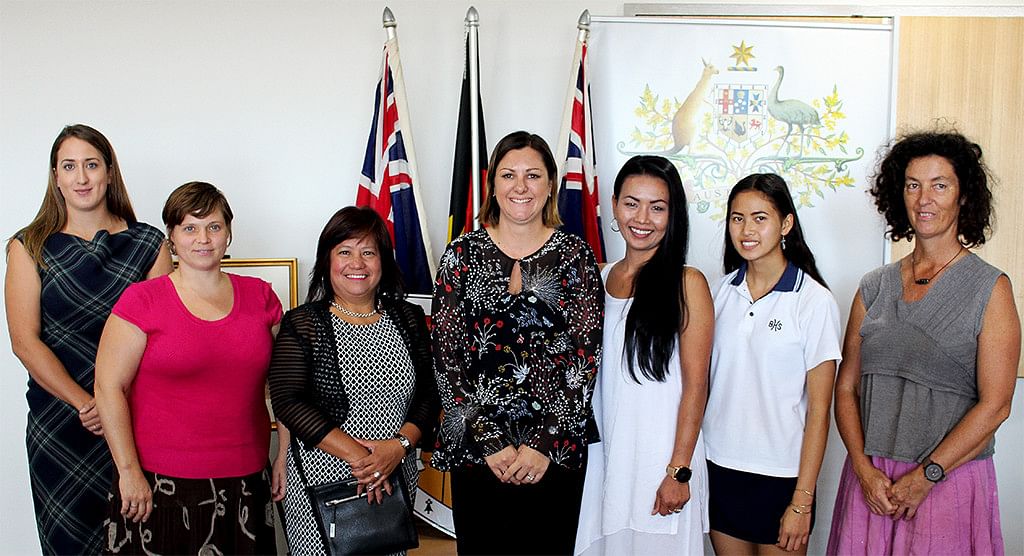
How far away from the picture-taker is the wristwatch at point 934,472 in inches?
87.5

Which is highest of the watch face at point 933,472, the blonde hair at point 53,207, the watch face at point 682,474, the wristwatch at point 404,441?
the blonde hair at point 53,207

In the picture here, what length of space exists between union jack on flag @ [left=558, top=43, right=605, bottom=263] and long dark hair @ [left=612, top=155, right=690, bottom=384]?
96 centimetres

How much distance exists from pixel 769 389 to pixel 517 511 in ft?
2.52

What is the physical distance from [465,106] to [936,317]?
74.8 inches

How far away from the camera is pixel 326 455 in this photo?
7.48 ft

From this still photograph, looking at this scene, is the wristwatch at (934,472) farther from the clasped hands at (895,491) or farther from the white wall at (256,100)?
the white wall at (256,100)

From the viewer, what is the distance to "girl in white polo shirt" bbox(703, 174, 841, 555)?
2.33 meters

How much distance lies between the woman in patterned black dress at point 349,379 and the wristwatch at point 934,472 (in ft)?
4.36

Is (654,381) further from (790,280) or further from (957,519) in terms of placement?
(957,519)

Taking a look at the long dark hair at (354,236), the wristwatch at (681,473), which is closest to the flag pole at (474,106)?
the long dark hair at (354,236)

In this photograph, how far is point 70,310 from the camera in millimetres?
2531

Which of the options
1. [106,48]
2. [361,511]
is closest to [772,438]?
[361,511]

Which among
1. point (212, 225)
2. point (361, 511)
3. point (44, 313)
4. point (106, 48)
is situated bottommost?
point (361, 511)

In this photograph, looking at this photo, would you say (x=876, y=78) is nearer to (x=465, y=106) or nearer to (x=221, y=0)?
(x=465, y=106)
